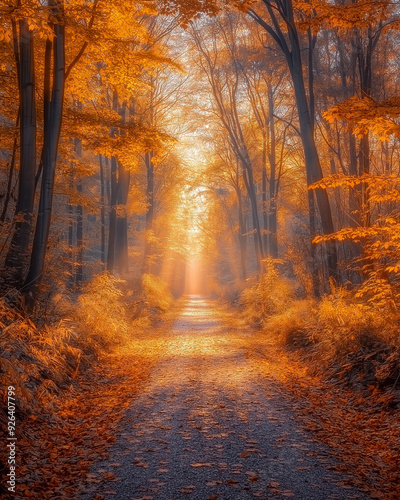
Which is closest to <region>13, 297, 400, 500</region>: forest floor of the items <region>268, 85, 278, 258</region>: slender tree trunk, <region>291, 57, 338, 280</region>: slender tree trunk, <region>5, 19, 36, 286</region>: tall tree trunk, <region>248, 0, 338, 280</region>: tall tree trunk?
<region>5, 19, 36, 286</region>: tall tree trunk

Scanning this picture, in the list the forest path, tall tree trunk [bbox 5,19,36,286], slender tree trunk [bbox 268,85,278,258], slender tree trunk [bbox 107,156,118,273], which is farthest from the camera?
slender tree trunk [bbox 268,85,278,258]

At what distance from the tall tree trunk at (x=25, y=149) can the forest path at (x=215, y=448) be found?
13.8ft

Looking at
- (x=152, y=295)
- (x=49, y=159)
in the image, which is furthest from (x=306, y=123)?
(x=152, y=295)

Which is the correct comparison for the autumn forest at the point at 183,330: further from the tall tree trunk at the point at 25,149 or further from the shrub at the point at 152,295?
the shrub at the point at 152,295

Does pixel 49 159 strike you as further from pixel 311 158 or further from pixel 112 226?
pixel 112 226

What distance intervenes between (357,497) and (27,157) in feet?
29.6

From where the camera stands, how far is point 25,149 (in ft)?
30.8

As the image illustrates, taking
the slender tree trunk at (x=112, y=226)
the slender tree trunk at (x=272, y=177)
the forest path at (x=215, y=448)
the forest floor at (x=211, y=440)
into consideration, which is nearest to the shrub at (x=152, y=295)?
the slender tree trunk at (x=112, y=226)

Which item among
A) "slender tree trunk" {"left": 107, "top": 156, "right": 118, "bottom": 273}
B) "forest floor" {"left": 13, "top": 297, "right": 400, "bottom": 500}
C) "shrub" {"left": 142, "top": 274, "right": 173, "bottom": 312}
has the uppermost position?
"slender tree trunk" {"left": 107, "top": 156, "right": 118, "bottom": 273}

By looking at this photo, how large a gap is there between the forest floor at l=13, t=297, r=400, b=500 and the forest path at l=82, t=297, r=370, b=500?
2 cm

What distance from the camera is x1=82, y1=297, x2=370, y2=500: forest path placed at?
387 cm

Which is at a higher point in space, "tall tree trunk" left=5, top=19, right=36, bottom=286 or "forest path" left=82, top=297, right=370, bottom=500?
"tall tree trunk" left=5, top=19, right=36, bottom=286

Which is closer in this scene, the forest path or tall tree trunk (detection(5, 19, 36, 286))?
the forest path

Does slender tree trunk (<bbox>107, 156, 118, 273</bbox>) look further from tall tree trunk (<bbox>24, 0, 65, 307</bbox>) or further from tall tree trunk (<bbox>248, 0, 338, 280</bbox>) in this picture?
tall tree trunk (<bbox>248, 0, 338, 280</bbox>)
